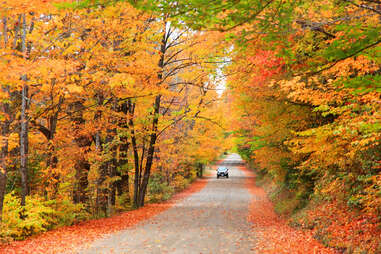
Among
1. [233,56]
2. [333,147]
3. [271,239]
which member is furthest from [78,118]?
[333,147]

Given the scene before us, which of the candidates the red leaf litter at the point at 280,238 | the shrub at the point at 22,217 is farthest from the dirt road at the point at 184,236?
the shrub at the point at 22,217

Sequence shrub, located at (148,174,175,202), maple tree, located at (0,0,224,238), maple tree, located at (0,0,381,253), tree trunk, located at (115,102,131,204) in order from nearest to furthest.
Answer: maple tree, located at (0,0,381,253)
maple tree, located at (0,0,224,238)
tree trunk, located at (115,102,131,204)
shrub, located at (148,174,175,202)

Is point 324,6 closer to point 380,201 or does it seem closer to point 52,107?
point 380,201

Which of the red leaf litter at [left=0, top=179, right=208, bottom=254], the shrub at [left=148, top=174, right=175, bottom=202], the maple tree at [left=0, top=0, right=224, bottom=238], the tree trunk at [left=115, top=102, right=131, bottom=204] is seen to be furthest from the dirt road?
the shrub at [left=148, top=174, right=175, bottom=202]

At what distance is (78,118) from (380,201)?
11817 millimetres

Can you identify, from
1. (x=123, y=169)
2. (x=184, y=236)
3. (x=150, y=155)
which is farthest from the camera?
(x=150, y=155)

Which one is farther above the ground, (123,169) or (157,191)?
(123,169)

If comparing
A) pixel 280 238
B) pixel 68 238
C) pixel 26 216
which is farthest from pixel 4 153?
pixel 280 238

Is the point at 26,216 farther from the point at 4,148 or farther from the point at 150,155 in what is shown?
the point at 150,155

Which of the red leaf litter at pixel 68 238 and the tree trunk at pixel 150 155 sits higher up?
the tree trunk at pixel 150 155

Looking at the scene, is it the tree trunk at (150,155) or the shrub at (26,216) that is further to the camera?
the tree trunk at (150,155)

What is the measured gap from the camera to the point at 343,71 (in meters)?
8.31

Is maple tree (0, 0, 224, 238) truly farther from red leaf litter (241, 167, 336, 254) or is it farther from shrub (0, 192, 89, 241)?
red leaf litter (241, 167, 336, 254)

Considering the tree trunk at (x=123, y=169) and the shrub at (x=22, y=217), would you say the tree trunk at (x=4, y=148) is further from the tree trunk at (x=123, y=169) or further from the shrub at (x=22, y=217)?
the tree trunk at (x=123, y=169)
